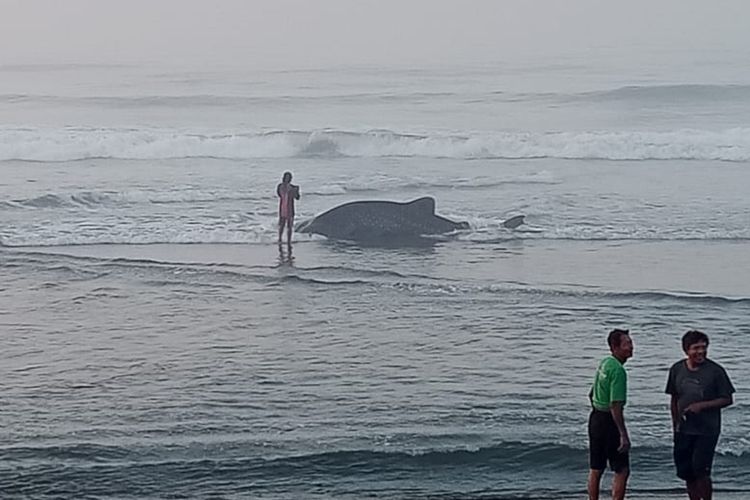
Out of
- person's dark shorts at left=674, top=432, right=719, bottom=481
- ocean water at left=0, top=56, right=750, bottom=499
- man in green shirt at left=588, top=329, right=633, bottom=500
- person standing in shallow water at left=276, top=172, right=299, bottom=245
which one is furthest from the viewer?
person standing in shallow water at left=276, top=172, right=299, bottom=245

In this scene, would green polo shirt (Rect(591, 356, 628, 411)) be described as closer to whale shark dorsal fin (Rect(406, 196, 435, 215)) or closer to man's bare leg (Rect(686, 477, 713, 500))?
man's bare leg (Rect(686, 477, 713, 500))

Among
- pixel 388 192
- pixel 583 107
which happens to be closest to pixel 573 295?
pixel 388 192

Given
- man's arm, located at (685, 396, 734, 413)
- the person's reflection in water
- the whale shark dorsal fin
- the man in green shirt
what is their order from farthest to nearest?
1. the whale shark dorsal fin
2. the person's reflection in water
3. the man in green shirt
4. man's arm, located at (685, 396, 734, 413)

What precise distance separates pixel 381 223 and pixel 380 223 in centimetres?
2

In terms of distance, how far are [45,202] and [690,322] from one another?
1546cm

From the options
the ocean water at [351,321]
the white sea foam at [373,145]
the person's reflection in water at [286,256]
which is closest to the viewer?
the ocean water at [351,321]

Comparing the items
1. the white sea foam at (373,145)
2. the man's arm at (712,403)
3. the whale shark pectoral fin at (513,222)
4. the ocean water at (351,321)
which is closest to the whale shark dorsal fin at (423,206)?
the ocean water at (351,321)

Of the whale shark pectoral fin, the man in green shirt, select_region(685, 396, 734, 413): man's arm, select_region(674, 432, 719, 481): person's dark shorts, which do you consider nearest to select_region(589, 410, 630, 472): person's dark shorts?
the man in green shirt

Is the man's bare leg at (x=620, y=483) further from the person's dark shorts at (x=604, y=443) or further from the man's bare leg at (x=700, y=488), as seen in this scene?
the man's bare leg at (x=700, y=488)

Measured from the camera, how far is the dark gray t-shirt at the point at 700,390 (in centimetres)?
819

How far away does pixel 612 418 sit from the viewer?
27.6 ft

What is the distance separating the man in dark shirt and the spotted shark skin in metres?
13.1

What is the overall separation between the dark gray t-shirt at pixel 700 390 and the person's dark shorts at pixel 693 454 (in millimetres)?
50

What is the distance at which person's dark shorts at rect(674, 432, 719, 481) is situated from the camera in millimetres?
8375
